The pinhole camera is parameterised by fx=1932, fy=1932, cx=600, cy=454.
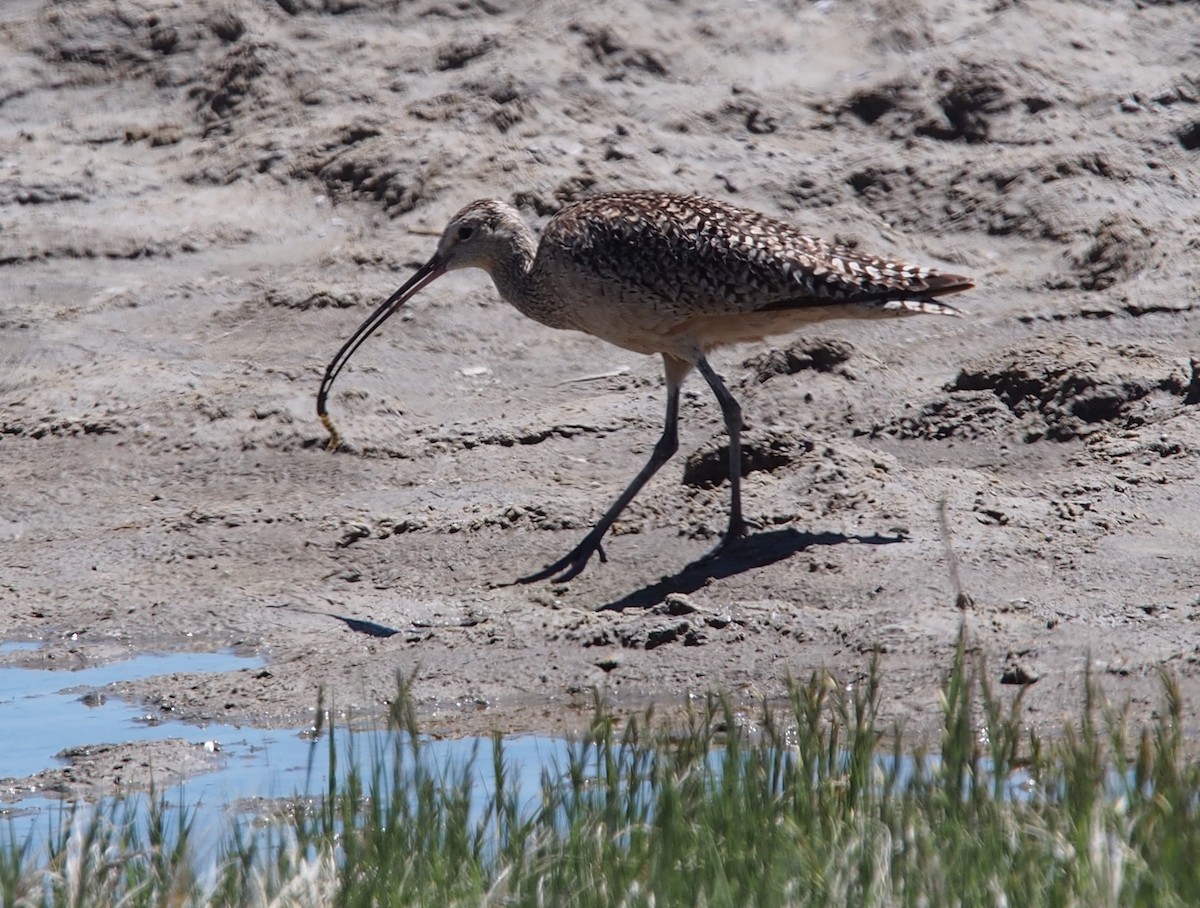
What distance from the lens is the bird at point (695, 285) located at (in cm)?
743

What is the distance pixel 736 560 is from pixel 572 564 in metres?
0.64

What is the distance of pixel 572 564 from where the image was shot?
7.36m

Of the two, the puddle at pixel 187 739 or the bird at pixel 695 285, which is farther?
the bird at pixel 695 285

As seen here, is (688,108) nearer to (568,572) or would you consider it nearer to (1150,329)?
(1150,329)

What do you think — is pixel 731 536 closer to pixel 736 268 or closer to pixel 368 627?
pixel 736 268

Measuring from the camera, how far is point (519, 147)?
34.1 ft

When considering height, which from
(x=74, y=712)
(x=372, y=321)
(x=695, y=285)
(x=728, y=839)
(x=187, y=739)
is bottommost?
(x=74, y=712)

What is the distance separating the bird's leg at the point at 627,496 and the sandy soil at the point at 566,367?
128 millimetres

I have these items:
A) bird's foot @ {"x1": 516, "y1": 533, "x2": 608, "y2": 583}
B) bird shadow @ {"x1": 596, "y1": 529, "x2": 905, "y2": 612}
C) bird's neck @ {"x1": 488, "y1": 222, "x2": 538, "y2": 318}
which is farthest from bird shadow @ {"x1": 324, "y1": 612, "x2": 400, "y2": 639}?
bird's neck @ {"x1": 488, "y1": 222, "x2": 538, "y2": 318}

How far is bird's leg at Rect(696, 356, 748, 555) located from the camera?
7273mm

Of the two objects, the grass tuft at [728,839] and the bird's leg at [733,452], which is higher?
the grass tuft at [728,839]

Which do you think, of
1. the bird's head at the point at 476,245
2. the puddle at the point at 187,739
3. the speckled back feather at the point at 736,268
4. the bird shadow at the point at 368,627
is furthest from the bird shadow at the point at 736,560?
the bird's head at the point at 476,245

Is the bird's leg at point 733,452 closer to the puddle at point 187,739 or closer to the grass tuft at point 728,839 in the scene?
the puddle at point 187,739

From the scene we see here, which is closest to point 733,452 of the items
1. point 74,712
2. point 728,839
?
point 74,712
